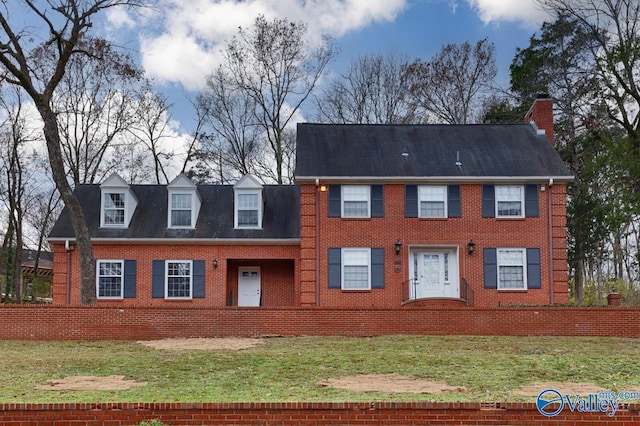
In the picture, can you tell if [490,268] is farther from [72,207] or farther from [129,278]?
[72,207]

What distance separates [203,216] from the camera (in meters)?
25.4

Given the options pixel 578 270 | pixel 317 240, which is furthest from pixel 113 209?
pixel 578 270

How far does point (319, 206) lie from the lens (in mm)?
22625

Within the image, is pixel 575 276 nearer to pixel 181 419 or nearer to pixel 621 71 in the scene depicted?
pixel 621 71

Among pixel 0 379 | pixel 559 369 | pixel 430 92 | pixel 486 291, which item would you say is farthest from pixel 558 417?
pixel 430 92

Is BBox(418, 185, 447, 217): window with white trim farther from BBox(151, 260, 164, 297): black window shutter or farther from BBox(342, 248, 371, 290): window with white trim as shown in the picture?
BBox(151, 260, 164, 297): black window shutter

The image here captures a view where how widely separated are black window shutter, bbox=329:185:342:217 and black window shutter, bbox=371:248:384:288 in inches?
65.4

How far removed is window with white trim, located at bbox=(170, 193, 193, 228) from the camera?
24906 millimetres

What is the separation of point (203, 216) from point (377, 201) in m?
6.69

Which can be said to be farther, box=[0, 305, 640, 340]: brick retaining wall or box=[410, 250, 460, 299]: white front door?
box=[410, 250, 460, 299]: white front door

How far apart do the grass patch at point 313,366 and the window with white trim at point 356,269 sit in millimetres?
5357

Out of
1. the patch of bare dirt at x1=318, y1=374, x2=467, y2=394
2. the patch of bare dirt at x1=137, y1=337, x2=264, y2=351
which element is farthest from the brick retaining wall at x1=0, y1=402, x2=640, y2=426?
the patch of bare dirt at x1=137, y1=337, x2=264, y2=351

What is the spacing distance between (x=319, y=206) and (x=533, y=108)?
30.6 feet

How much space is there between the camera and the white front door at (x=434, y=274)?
22375mm
